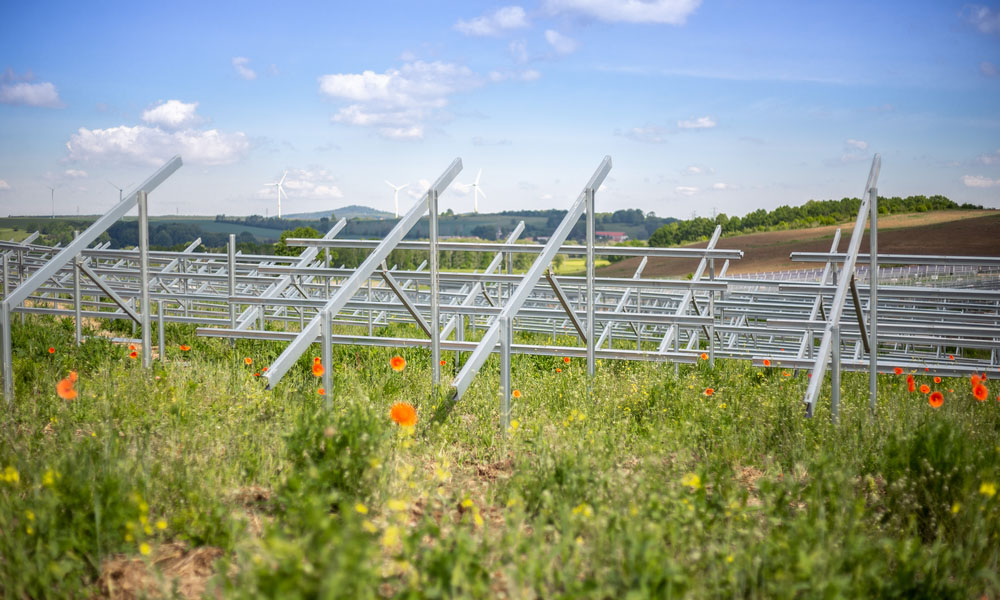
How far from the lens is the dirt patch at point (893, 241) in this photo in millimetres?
40781

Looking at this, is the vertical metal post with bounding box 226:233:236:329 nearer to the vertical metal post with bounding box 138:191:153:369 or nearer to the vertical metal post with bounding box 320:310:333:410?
the vertical metal post with bounding box 138:191:153:369

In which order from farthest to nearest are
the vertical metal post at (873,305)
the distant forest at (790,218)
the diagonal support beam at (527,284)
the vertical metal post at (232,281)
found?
the distant forest at (790,218) → the vertical metal post at (232,281) → the vertical metal post at (873,305) → the diagonal support beam at (527,284)

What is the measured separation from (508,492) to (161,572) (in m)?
1.36

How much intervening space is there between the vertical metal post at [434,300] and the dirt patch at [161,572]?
6.60ft

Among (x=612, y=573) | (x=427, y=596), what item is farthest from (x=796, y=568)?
(x=427, y=596)

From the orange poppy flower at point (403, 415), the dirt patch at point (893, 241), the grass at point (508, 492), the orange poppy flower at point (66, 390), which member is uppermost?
the dirt patch at point (893, 241)

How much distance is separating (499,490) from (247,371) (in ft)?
10.2

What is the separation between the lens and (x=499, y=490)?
3.00m

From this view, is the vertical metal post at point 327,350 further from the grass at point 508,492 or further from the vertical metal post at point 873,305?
the vertical metal post at point 873,305

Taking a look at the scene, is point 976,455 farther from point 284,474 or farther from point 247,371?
point 247,371

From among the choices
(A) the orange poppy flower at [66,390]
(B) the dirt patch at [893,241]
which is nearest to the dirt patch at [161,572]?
(A) the orange poppy flower at [66,390]

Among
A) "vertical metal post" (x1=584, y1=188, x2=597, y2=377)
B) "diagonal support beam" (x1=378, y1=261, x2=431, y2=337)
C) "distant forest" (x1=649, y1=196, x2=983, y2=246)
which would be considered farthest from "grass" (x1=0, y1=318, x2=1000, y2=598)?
"distant forest" (x1=649, y1=196, x2=983, y2=246)

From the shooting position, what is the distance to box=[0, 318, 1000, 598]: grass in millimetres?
2045

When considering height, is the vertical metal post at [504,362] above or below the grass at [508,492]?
above
